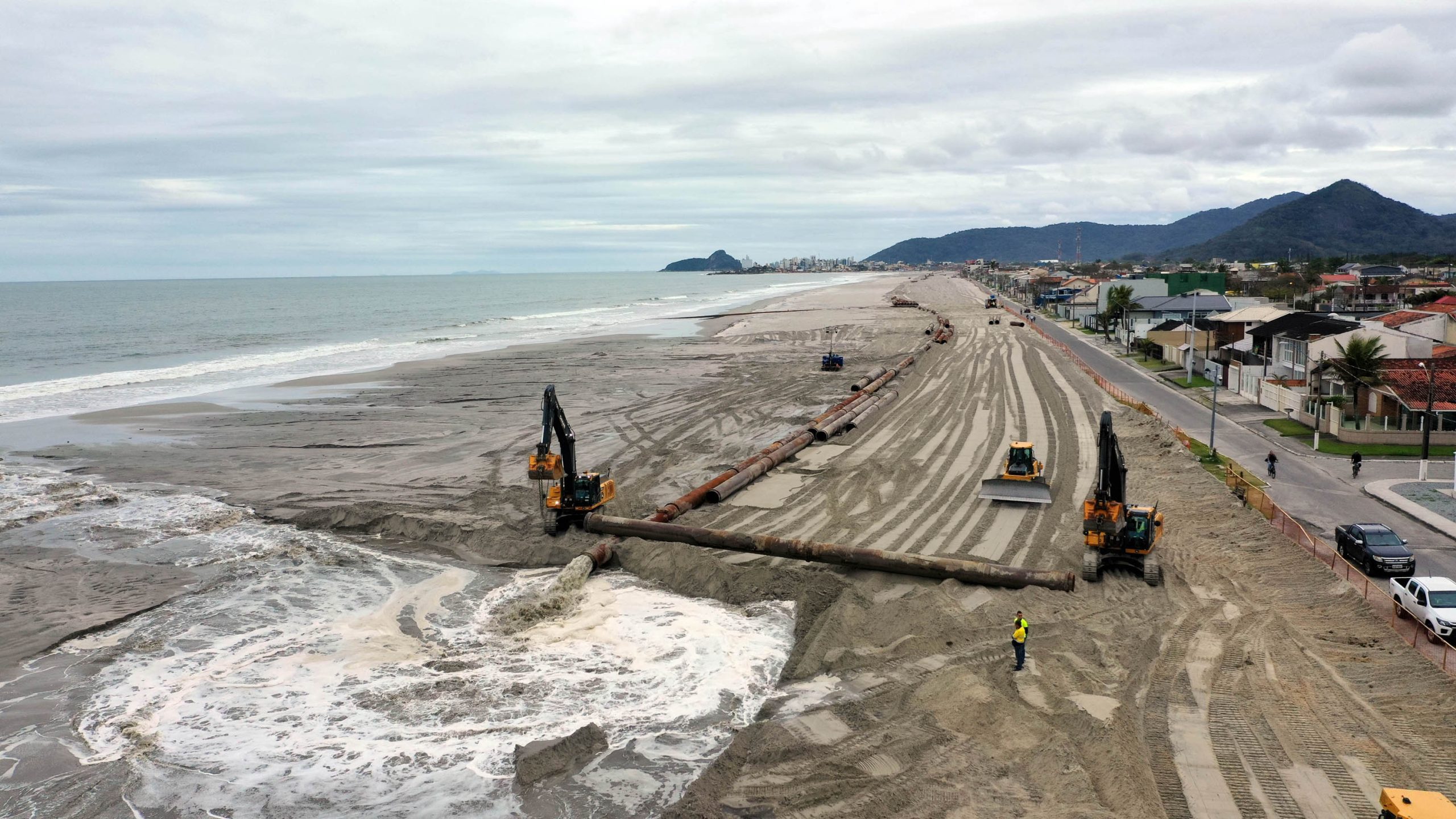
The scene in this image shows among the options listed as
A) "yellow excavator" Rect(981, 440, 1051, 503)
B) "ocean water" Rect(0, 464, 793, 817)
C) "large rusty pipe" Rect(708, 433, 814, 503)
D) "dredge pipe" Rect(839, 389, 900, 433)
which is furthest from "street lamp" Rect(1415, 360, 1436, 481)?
"ocean water" Rect(0, 464, 793, 817)

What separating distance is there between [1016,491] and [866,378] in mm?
27762

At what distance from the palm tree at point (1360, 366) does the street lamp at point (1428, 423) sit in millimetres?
1881

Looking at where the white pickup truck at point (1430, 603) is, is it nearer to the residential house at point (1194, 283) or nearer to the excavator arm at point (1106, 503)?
the excavator arm at point (1106, 503)

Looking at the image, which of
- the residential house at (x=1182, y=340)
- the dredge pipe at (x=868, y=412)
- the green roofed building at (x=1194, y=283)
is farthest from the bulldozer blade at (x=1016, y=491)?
the green roofed building at (x=1194, y=283)

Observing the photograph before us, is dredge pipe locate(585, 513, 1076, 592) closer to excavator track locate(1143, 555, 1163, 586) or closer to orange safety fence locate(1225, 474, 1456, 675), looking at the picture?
excavator track locate(1143, 555, 1163, 586)

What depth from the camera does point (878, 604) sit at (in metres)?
21.2

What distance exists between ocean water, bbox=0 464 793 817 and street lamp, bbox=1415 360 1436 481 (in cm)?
2618

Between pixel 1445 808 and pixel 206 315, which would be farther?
pixel 206 315

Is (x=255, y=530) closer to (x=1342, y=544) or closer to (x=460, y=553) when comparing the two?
(x=460, y=553)

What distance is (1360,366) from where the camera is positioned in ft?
129

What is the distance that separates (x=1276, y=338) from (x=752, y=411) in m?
31.3

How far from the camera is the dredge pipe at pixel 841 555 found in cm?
2172

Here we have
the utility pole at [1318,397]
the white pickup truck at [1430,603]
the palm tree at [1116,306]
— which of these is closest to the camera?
the white pickup truck at [1430,603]

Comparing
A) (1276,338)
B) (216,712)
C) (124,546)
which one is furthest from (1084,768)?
(1276,338)
